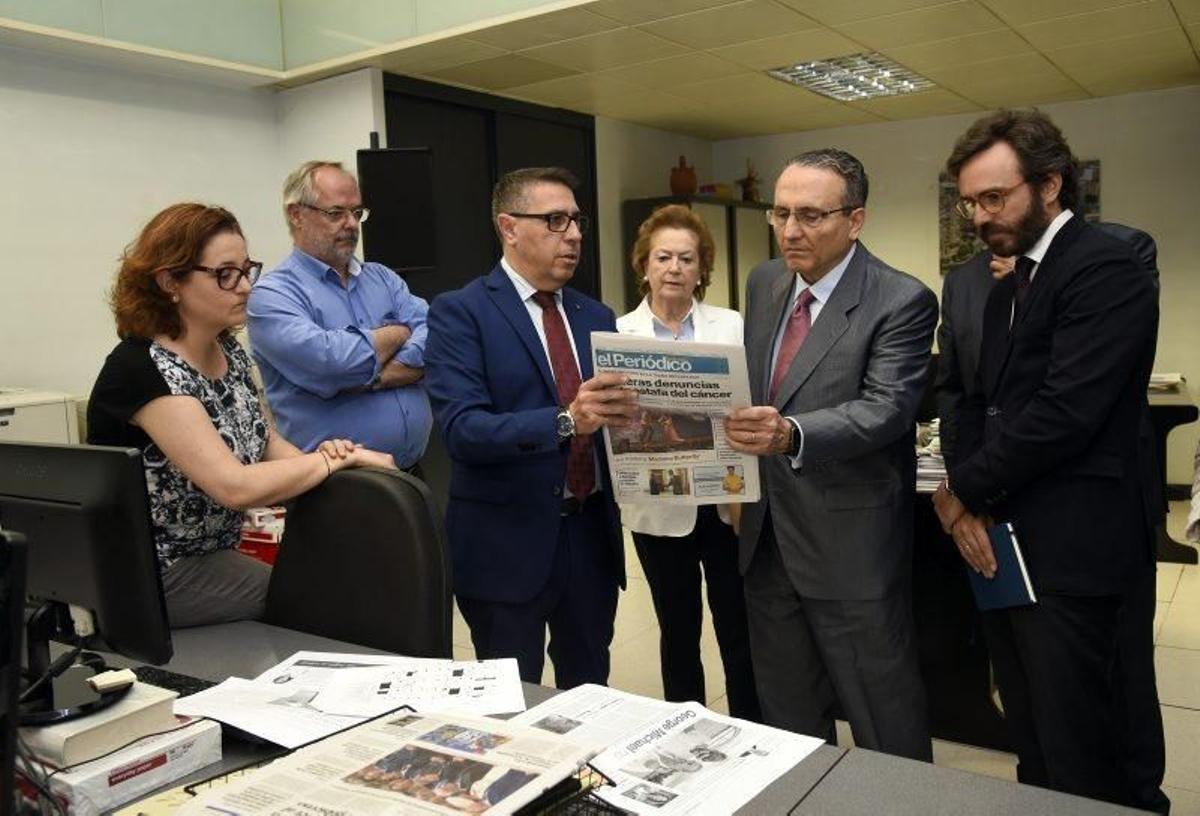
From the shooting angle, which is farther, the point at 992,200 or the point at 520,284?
the point at 520,284

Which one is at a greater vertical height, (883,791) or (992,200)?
(992,200)

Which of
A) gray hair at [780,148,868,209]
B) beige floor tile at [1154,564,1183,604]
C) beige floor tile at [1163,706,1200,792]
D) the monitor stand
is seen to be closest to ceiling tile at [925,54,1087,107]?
beige floor tile at [1154,564,1183,604]

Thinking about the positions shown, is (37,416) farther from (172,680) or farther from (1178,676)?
(1178,676)

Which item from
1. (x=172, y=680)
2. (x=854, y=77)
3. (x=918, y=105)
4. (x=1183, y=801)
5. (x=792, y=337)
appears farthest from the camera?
(x=918, y=105)

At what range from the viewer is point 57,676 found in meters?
1.38

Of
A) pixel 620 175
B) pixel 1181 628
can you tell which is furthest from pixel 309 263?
pixel 620 175

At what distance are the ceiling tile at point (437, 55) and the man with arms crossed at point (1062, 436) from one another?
3.35 meters

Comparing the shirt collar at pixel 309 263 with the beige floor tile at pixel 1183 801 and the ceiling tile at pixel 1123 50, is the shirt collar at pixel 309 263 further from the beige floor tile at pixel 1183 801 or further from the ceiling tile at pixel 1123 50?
the ceiling tile at pixel 1123 50

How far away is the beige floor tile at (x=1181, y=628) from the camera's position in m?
3.71

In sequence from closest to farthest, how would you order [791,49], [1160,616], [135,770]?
1. [135,770]
2. [1160,616]
3. [791,49]

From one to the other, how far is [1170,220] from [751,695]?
553 centimetres

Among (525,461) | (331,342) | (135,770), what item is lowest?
(135,770)

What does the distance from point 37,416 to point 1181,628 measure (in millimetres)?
4690

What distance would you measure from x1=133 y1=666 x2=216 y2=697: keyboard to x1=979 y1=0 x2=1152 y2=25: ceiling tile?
4.38 meters
